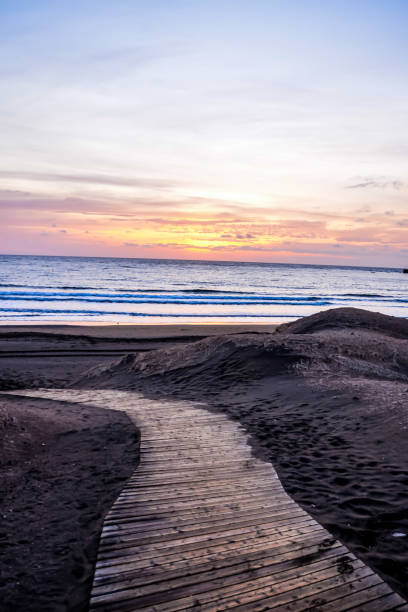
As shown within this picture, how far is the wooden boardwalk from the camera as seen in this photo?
125 inches

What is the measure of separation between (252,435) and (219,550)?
300 centimetres

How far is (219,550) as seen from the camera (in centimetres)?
371

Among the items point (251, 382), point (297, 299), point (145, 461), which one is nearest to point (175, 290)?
point (297, 299)

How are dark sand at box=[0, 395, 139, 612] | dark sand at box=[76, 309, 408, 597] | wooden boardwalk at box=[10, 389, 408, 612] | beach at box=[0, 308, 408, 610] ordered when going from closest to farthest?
wooden boardwalk at box=[10, 389, 408, 612] → dark sand at box=[0, 395, 139, 612] → beach at box=[0, 308, 408, 610] → dark sand at box=[76, 309, 408, 597]

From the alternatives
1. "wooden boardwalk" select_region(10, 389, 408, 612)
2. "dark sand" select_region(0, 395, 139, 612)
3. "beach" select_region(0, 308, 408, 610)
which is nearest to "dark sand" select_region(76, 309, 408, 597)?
"beach" select_region(0, 308, 408, 610)

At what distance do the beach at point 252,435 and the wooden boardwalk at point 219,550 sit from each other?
0.19m

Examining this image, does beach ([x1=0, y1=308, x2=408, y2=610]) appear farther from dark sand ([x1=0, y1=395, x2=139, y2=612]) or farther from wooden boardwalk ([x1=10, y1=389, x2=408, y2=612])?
wooden boardwalk ([x1=10, y1=389, x2=408, y2=612])

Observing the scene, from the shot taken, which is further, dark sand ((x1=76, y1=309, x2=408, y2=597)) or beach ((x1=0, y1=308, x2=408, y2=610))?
dark sand ((x1=76, y1=309, x2=408, y2=597))

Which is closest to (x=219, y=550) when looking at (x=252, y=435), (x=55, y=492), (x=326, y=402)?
(x=55, y=492)

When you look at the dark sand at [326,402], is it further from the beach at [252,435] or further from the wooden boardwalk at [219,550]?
the wooden boardwalk at [219,550]

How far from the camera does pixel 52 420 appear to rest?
720 cm

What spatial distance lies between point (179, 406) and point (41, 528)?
4096 mm

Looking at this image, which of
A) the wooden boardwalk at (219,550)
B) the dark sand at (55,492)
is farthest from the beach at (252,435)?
the wooden boardwalk at (219,550)

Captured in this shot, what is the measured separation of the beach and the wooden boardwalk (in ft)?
0.63
